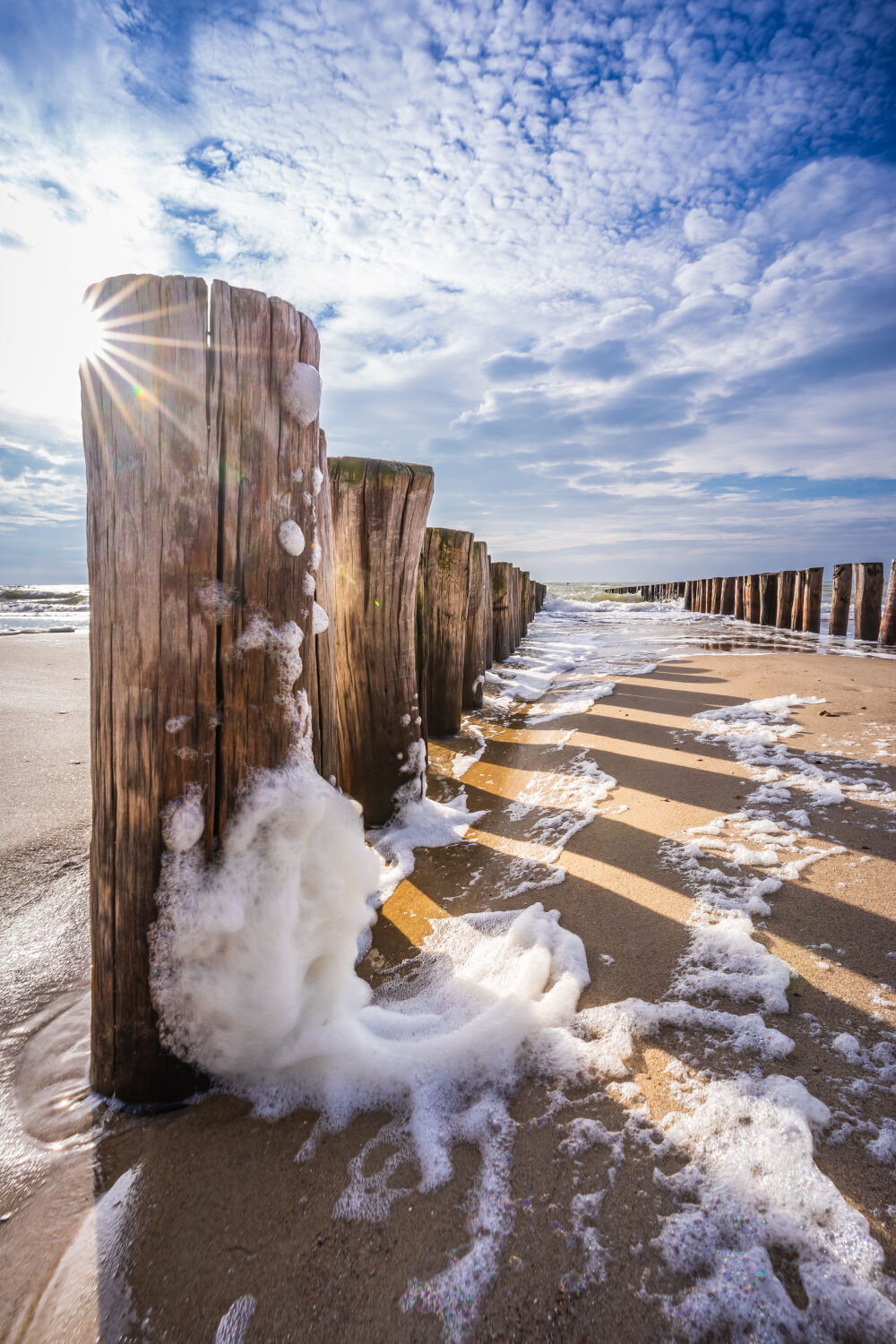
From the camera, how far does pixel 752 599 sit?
17.0 meters

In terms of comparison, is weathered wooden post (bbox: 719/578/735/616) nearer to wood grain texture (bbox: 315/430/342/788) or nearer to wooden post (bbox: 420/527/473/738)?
wooden post (bbox: 420/527/473/738)

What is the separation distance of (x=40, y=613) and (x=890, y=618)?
2301cm

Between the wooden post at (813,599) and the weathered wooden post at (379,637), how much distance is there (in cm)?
1236

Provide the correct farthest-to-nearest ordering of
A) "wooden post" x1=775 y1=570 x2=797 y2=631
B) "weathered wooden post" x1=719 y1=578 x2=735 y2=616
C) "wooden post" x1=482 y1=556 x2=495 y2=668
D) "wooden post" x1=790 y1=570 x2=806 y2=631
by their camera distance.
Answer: "weathered wooden post" x1=719 y1=578 x2=735 y2=616 → "wooden post" x1=775 y1=570 x2=797 y2=631 → "wooden post" x1=790 y1=570 x2=806 y2=631 → "wooden post" x1=482 y1=556 x2=495 y2=668

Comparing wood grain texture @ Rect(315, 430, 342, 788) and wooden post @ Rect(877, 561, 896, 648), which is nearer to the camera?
wood grain texture @ Rect(315, 430, 342, 788)

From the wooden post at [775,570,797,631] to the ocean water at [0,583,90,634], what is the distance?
575 inches

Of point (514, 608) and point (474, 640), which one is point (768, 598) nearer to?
point (514, 608)

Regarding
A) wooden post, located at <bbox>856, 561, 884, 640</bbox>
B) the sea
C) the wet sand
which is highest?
wooden post, located at <bbox>856, 561, 884, 640</bbox>

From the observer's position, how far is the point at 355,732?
339 centimetres

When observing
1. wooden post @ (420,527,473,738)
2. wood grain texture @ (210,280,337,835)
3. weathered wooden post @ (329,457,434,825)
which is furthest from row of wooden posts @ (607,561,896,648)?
wood grain texture @ (210,280,337,835)

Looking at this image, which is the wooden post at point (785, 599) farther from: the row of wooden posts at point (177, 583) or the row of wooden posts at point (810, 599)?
the row of wooden posts at point (177, 583)

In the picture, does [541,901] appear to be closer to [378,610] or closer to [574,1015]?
[574,1015]

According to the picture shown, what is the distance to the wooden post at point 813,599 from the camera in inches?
506

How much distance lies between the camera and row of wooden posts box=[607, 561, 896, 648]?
10484 mm
